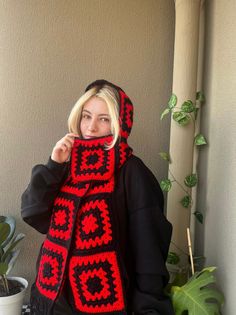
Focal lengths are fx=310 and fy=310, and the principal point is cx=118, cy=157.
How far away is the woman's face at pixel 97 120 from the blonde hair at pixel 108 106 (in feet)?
0.07

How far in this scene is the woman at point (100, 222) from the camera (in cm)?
106

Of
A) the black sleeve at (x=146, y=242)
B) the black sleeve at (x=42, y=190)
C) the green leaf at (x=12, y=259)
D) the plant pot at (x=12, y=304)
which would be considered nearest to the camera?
the black sleeve at (x=146, y=242)

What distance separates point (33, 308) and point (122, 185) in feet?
1.95

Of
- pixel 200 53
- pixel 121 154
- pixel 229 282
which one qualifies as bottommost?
pixel 229 282

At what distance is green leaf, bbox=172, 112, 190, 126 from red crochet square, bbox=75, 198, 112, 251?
24.2 inches

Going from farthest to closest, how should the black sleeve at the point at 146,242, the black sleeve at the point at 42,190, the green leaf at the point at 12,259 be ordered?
the green leaf at the point at 12,259, the black sleeve at the point at 42,190, the black sleeve at the point at 146,242

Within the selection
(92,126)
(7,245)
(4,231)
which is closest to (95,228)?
(92,126)

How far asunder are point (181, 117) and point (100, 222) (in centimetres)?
69

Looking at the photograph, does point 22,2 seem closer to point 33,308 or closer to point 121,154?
point 121,154

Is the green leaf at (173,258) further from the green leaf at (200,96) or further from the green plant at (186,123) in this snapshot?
the green leaf at (200,96)

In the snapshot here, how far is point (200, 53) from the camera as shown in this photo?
5.37ft

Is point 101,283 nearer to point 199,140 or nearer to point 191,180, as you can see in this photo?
point 191,180

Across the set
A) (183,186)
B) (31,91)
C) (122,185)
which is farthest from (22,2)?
(183,186)

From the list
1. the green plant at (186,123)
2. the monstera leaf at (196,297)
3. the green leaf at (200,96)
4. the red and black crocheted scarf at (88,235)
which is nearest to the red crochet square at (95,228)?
the red and black crocheted scarf at (88,235)
